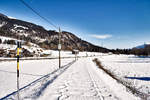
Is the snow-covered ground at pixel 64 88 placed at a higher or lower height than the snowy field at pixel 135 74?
higher

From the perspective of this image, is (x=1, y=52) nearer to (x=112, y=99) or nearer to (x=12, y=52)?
(x=12, y=52)

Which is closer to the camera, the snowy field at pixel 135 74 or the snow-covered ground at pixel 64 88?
the snow-covered ground at pixel 64 88

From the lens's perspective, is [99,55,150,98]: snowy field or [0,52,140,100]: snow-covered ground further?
[99,55,150,98]: snowy field

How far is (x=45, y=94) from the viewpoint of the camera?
16.1 feet

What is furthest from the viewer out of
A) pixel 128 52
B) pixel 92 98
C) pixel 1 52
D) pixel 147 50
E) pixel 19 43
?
pixel 128 52

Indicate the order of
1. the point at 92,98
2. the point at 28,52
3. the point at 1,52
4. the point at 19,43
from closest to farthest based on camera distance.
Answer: the point at 19,43 → the point at 92,98 → the point at 1,52 → the point at 28,52

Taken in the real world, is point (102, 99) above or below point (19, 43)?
below

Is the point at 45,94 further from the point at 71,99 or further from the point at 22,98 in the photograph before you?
the point at 71,99

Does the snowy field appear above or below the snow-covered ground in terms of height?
below

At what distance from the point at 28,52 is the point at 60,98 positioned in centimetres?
5211

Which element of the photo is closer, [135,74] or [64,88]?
[64,88]

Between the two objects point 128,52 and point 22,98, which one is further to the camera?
point 128,52

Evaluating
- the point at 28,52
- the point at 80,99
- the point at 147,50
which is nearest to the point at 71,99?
the point at 80,99

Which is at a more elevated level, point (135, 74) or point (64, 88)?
point (64, 88)
